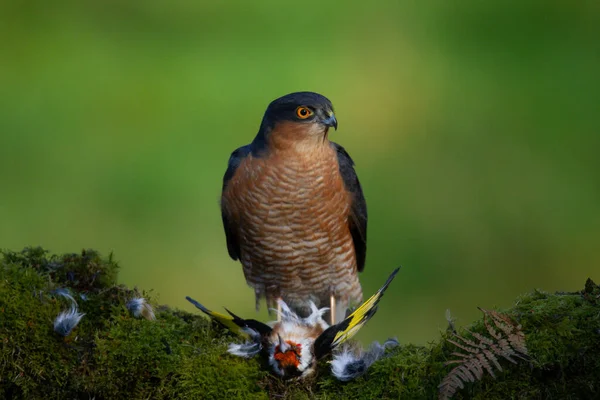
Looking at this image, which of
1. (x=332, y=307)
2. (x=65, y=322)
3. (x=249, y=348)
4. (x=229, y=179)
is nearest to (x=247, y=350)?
(x=249, y=348)

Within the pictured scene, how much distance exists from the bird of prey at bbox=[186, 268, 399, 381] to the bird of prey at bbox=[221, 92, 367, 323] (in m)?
1.26

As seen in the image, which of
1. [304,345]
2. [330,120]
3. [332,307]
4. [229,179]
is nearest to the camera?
[304,345]

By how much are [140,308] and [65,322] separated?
0.28 metres

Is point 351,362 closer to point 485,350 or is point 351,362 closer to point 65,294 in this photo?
point 485,350

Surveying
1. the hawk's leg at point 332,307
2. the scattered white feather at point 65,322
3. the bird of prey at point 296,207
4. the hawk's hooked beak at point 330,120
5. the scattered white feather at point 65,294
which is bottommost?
the scattered white feather at point 65,322

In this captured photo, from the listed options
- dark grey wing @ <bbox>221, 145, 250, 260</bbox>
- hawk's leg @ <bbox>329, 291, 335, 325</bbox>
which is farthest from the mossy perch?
hawk's leg @ <bbox>329, 291, 335, 325</bbox>

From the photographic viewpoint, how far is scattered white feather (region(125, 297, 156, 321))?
3.04 meters

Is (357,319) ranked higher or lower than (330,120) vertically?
lower

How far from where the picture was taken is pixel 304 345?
2805 millimetres

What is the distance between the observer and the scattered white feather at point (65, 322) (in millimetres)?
2887

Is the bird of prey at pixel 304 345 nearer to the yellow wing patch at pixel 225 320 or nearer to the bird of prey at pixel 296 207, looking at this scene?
the yellow wing patch at pixel 225 320

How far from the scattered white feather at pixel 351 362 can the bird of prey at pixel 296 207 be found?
57.0 inches

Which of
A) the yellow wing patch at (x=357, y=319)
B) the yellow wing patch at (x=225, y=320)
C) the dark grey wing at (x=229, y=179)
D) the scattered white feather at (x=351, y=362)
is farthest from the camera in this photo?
the dark grey wing at (x=229, y=179)

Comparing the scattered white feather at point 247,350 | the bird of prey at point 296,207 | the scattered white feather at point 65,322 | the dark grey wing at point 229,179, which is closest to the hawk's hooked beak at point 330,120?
the bird of prey at point 296,207
